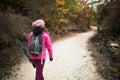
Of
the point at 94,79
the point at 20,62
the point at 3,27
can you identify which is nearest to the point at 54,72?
the point at 94,79

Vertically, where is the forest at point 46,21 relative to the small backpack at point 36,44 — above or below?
below

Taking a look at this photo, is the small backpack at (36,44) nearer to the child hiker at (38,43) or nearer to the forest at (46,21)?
the child hiker at (38,43)

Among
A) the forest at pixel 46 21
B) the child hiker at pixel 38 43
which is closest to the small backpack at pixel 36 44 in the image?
the child hiker at pixel 38 43

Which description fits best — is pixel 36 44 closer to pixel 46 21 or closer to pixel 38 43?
pixel 38 43

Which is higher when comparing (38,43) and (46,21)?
(38,43)

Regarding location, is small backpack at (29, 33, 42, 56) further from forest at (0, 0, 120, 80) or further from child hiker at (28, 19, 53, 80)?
forest at (0, 0, 120, 80)

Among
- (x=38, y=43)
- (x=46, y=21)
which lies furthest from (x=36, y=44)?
(x=46, y=21)

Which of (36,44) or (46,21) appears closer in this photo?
(36,44)

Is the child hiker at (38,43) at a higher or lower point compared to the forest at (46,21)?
higher

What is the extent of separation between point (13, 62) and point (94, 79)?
4346 millimetres

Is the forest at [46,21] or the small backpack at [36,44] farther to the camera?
the forest at [46,21]

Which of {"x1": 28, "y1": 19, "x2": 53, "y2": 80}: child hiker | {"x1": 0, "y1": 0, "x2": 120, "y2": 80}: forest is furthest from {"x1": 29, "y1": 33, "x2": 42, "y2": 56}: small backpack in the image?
{"x1": 0, "y1": 0, "x2": 120, "y2": 80}: forest

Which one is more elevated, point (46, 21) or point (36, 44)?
point (36, 44)

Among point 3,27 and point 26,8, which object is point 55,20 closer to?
point 26,8
